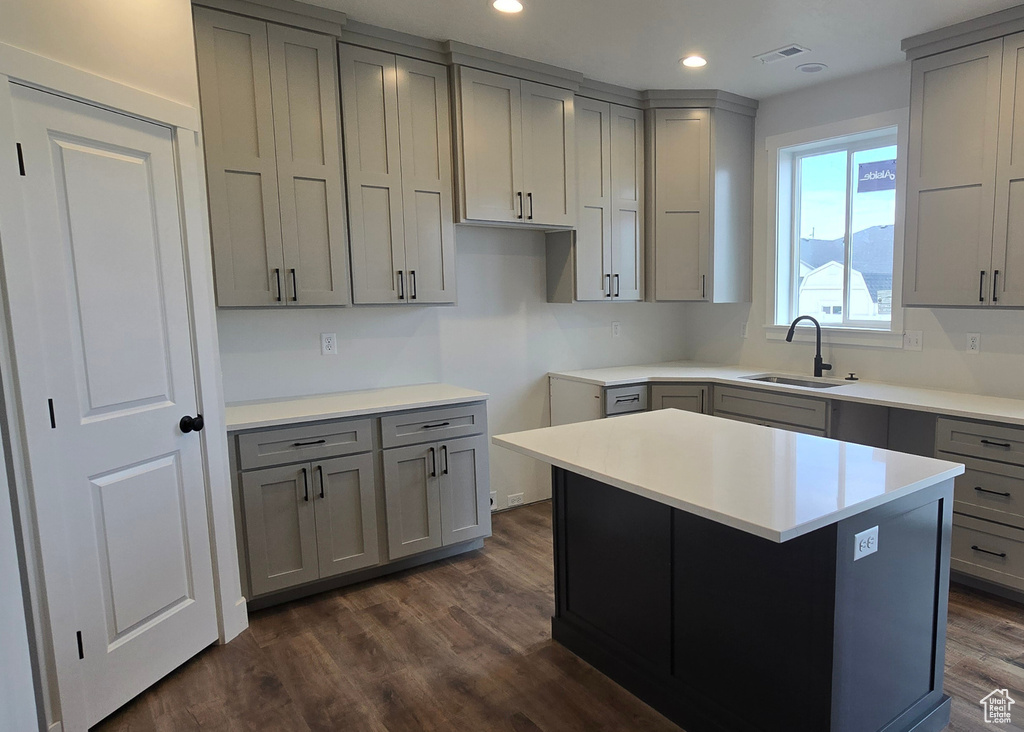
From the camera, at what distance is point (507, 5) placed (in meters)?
2.77

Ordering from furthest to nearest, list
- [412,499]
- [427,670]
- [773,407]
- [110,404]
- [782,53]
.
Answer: [773,407] → [782,53] → [412,499] → [427,670] → [110,404]

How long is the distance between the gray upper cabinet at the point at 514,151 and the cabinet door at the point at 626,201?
397mm

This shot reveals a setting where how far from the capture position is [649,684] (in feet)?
7.03

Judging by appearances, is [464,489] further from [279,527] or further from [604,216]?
[604,216]

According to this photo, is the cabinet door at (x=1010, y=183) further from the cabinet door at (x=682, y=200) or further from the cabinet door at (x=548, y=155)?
the cabinet door at (x=548, y=155)

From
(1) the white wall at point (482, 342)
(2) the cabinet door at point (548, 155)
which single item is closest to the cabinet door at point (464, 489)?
(1) the white wall at point (482, 342)

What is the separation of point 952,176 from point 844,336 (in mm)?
1094

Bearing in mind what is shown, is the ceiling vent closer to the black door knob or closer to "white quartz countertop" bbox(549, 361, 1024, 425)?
"white quartz countertop" bbox(549, 361, 1024, 425)

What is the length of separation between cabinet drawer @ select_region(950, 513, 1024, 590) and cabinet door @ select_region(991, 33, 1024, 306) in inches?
40.4

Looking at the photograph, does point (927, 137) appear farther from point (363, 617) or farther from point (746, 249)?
point (363, 617)

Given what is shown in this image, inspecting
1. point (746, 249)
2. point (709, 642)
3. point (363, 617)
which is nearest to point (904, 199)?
point (746, 249)

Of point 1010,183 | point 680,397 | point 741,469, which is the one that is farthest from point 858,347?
point 741,469

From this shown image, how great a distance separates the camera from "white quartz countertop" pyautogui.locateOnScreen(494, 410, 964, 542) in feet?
4.94

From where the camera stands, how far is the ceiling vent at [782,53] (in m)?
3.32
